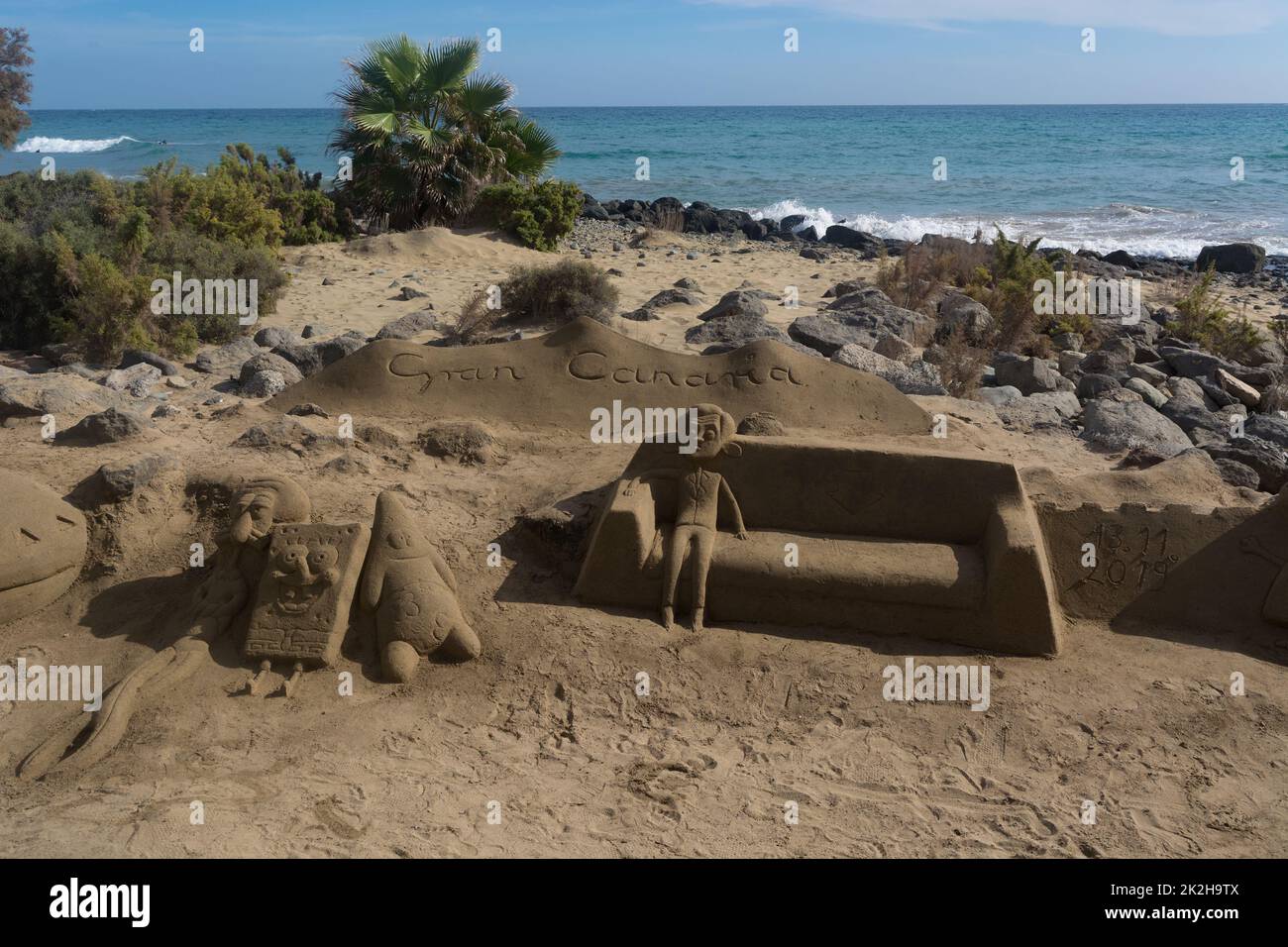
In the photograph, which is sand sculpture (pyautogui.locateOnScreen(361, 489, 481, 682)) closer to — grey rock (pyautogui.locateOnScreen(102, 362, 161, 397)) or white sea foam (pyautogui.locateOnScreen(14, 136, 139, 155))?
grey rock (pyautogui.locateOnScreen(102, 362, 161, 397))

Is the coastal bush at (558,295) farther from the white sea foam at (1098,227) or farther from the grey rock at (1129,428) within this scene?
the white sea foam at (1098,227)

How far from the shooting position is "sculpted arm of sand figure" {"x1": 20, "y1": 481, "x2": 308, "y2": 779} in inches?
181

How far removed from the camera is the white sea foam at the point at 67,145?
44941 mm

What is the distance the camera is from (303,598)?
17.2 feet

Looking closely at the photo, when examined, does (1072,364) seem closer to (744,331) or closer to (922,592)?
(744,331)

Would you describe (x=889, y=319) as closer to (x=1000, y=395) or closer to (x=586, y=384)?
(x=1000, y=395)

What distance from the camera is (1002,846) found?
418 cm

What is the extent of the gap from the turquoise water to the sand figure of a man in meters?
15.5

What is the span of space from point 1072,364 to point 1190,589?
202 inches

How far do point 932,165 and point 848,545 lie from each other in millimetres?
33027

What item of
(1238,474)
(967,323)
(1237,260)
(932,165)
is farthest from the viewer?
(932,165)

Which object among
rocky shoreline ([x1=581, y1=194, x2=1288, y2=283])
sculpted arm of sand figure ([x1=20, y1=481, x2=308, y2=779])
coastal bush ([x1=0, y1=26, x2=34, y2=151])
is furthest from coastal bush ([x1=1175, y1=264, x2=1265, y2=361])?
coastal bush ([x1=0, y1=26, x2=34, y2=151])

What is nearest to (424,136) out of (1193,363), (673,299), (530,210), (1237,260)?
(530,210)

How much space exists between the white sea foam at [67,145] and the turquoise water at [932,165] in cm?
15
